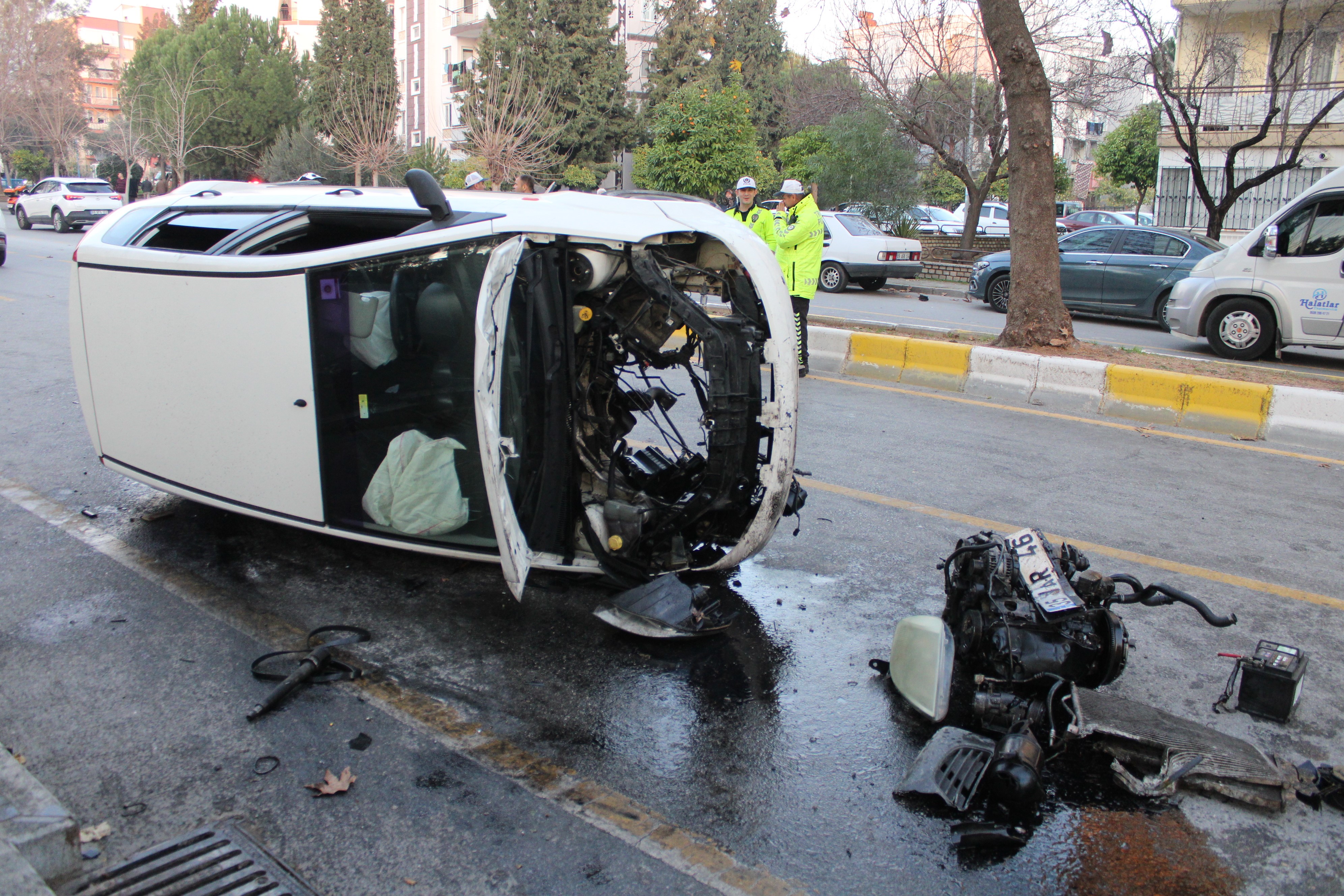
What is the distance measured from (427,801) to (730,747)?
1054mm

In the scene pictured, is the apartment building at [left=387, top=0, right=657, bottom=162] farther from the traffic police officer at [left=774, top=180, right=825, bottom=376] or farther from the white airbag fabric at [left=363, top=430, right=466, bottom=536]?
the white airbag fabric at [left=363, top=430, right=466, bottom=536]

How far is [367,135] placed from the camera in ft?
98.6

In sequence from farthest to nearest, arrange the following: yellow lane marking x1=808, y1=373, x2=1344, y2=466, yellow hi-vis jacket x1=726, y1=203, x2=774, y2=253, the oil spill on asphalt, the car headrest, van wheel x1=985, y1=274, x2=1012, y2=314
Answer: van wheel x1=985, y1=274, x2=1012, y2=314
yellow hi-vis jacket x1=726, y1=203, x2=774, y2=253
yellow lane marking x1=808, y1=373, x2=1344, y2=466
the car headrest
the oil spill on asphalt

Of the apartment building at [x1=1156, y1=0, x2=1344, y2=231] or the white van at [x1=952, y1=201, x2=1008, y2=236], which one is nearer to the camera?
the apartment building at [x1=1156, y1=0, x2=1344, y2=231]

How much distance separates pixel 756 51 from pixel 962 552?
1758 inches

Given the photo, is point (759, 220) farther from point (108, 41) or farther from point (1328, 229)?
point (108, 41)

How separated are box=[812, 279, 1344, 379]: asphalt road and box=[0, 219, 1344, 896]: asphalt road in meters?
6.07

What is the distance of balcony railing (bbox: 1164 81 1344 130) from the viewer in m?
24.5

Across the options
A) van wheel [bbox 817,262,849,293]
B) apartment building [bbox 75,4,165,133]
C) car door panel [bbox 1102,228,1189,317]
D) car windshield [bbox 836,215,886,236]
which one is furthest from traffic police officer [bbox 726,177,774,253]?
apartment building [bbox 75,4,165,133]

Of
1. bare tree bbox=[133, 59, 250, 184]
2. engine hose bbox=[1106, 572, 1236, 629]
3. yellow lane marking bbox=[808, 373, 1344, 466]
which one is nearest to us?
engine hose bbox=[1106, 572, 1236, 629]

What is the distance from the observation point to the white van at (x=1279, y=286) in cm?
1108

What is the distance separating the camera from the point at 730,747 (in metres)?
3.42

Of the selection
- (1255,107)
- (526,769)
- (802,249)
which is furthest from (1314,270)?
(1255,107)

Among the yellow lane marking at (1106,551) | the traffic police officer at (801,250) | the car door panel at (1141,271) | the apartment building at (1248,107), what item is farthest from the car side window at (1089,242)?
the yellow lane marking at (1106,551)
